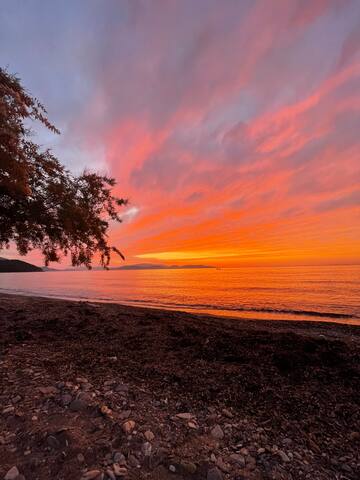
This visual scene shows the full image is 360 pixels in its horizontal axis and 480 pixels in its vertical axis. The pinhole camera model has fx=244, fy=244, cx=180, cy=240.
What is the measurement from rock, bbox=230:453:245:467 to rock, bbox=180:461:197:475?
54 cm

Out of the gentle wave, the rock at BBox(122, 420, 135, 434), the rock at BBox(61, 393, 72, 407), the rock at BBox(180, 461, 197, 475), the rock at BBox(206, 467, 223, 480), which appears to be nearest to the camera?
the rock at BBox(206, 467, 223, 480)

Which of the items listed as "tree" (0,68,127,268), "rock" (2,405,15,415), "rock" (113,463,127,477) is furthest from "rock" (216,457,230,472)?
"tree" (0,68,127,268)

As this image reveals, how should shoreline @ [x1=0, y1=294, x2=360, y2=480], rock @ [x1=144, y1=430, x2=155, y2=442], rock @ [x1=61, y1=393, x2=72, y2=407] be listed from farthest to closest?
rock @ [x1=61, y1=393, x2=72, y2=407], rock @ [x1=144, y1=430, x2=155, y2=442], shoreline @ [x1=0, y1=294, x2=360, y2=480]

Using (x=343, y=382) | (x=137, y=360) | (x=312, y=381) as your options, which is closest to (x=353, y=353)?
(x=343, y=382)

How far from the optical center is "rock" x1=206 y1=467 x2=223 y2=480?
2.91m

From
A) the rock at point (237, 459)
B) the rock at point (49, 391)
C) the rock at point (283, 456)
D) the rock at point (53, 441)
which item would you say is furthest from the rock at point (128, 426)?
the rock at point (283, 456)

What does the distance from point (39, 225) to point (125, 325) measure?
6.20 m

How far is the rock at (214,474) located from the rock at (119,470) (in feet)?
3.30

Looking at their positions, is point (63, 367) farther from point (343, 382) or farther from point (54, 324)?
point (343, 382)

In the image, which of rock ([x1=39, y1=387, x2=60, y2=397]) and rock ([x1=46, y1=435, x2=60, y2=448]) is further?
rock ([x1=39, y1=387, x2=60, y2=397])

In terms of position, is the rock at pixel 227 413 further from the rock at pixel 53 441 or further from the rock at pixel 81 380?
Result: the rock at pixel 81 380

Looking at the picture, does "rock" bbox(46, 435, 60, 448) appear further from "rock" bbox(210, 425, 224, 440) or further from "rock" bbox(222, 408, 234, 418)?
"rock" bbox(222, 408, 234, 418)

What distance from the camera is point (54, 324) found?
11141 millimetres

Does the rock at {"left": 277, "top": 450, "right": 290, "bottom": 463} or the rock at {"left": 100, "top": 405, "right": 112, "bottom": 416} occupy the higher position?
the rock at {"left": 100, "top": 405, "right": 112, "bottom": 416}
